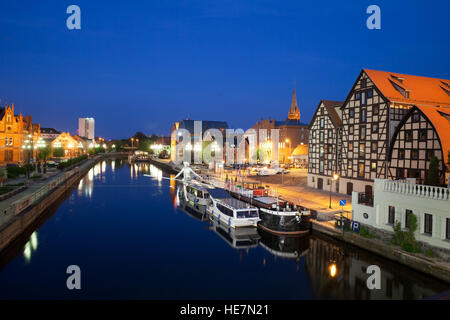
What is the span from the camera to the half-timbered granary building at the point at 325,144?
39719 mm

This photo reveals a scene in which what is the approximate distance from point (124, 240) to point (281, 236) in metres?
13.2

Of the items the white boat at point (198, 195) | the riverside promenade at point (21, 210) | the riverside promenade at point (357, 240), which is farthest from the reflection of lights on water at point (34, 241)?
the riverside promenade at point (357, 240)

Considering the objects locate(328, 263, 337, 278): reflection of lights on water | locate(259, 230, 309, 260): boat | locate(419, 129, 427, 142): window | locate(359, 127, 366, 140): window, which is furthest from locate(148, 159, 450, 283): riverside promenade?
locate(419, 129, 427, 142): window

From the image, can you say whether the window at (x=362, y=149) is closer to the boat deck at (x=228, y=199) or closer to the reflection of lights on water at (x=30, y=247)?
the boat deck at (x=228, y=199)

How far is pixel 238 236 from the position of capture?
1072 inches

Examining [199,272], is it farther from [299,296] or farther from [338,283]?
[338,283]

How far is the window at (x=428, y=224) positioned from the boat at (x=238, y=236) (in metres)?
12.0

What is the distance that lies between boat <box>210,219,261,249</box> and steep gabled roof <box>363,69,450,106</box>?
65.6ft

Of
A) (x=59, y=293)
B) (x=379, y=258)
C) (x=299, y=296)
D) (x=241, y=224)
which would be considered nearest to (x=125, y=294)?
(x=59, y=293)

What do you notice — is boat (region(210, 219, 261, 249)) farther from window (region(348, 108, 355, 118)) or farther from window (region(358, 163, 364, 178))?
window (region(348, 108, 355, 118))

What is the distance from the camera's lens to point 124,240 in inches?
1018

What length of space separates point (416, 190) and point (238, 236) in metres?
14.2

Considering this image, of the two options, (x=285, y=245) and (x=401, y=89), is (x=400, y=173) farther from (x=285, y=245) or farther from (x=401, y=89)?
(x=285, y=245)

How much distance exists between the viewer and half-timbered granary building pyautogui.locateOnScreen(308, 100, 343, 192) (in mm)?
39719
